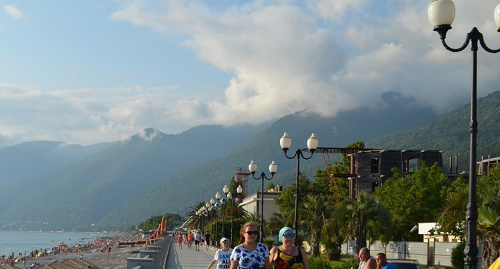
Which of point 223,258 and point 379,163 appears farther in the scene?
point 379,163

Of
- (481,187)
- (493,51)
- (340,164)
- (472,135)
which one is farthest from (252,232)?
(340,164)

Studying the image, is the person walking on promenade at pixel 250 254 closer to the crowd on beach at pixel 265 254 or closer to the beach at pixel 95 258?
the crowd on beach at pixel 265 254

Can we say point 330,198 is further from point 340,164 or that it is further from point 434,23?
point 434,23

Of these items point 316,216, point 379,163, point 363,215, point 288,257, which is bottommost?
point 316,216

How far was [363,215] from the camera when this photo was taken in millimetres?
39531

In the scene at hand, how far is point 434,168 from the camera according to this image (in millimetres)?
55844

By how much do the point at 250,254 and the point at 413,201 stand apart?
42.7 meters

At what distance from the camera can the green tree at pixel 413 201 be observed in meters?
48.1

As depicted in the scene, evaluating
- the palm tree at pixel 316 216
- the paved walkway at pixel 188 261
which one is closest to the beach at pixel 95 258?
the paved walkway at pixel 188 261

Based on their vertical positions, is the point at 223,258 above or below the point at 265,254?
below

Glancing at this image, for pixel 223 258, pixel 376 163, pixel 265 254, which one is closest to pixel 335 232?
pixel 223 258

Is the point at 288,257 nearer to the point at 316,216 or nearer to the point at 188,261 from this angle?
the point at 188,261

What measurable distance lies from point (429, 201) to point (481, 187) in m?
24.5

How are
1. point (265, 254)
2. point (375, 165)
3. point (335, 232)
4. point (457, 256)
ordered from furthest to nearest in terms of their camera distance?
point (375, 165)
point (335, 232)
point (457, 256)
point (265, 254)
